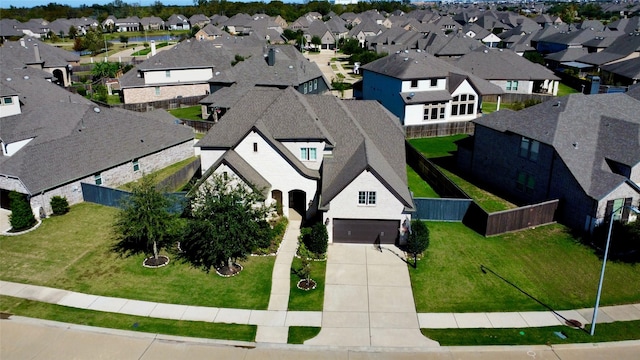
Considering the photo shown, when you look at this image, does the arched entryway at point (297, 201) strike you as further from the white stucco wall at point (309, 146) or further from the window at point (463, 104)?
the window at point (463, 104)

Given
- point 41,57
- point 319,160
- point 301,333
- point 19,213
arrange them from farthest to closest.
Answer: point 41,57 → point 319,160 → point 19,213 → point 301,333

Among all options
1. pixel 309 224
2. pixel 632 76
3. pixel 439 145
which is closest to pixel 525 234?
pixel 309 224

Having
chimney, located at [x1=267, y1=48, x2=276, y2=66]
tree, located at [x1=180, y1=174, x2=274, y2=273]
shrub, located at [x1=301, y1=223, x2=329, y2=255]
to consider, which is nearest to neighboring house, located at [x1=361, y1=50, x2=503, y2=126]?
chimney, located at [x1=267, y1=48, x2=276, y2=66]

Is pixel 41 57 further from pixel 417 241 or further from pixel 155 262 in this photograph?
pixel 417 241

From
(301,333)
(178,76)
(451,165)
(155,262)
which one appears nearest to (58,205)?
(155,262)

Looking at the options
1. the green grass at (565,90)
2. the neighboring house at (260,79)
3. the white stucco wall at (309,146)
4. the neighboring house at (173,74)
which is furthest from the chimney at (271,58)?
the green grass at (565,90)

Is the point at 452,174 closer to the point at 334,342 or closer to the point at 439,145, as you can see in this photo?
the point at 439,145

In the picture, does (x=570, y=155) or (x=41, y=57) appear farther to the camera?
(x=41, y=57)
